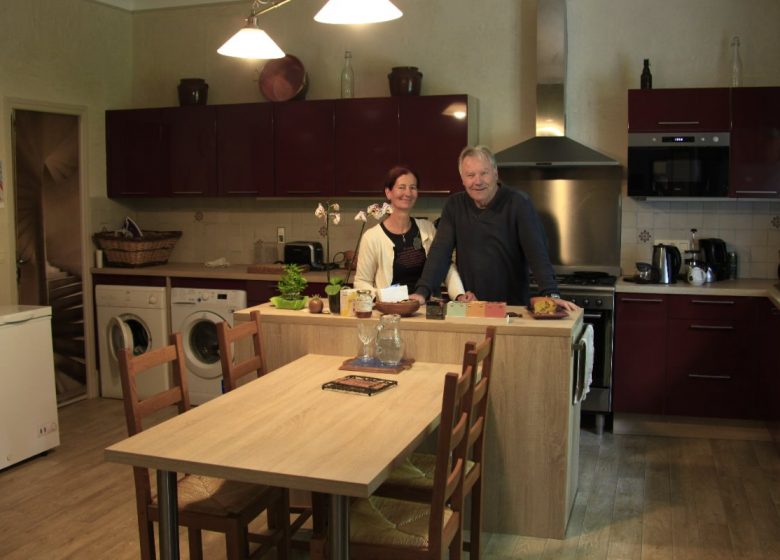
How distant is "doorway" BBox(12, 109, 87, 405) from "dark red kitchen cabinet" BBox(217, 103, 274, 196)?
1049 millimetres

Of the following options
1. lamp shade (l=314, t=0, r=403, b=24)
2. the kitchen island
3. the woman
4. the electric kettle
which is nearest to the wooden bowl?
the kitchen island

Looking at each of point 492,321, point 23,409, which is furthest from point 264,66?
point 492,321

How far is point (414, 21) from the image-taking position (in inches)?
232

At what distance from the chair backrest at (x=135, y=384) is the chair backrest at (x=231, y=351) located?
202 mm

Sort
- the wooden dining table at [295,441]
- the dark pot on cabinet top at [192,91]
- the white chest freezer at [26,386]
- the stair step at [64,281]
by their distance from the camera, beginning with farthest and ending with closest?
the dark pot on cabinet top at [192,91]
the stair step at [64,281]
the white chest freezer at [26,386]
the wooden dining table at [295,441]

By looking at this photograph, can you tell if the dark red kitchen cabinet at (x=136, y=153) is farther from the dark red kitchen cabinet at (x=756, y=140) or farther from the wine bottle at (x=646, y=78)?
the dark red kitchen cabinet at (x=756, y=140)

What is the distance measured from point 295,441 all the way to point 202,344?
3.61 m

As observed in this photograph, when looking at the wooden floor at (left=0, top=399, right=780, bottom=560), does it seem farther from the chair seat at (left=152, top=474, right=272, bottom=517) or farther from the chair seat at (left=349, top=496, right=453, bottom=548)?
the chair seat at (left=349, top=496, right=453, bottom=548)

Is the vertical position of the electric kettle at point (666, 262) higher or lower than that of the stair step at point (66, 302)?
higher

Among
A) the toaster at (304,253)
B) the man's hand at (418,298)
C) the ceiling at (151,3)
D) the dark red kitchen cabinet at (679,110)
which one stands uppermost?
the ceiling at (151,3)

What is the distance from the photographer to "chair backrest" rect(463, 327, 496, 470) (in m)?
2.64

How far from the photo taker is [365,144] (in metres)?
5.69

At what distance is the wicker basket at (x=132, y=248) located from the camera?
600 cm

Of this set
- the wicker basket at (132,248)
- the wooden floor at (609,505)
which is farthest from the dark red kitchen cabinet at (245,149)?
the wooden floor at (609,505)
